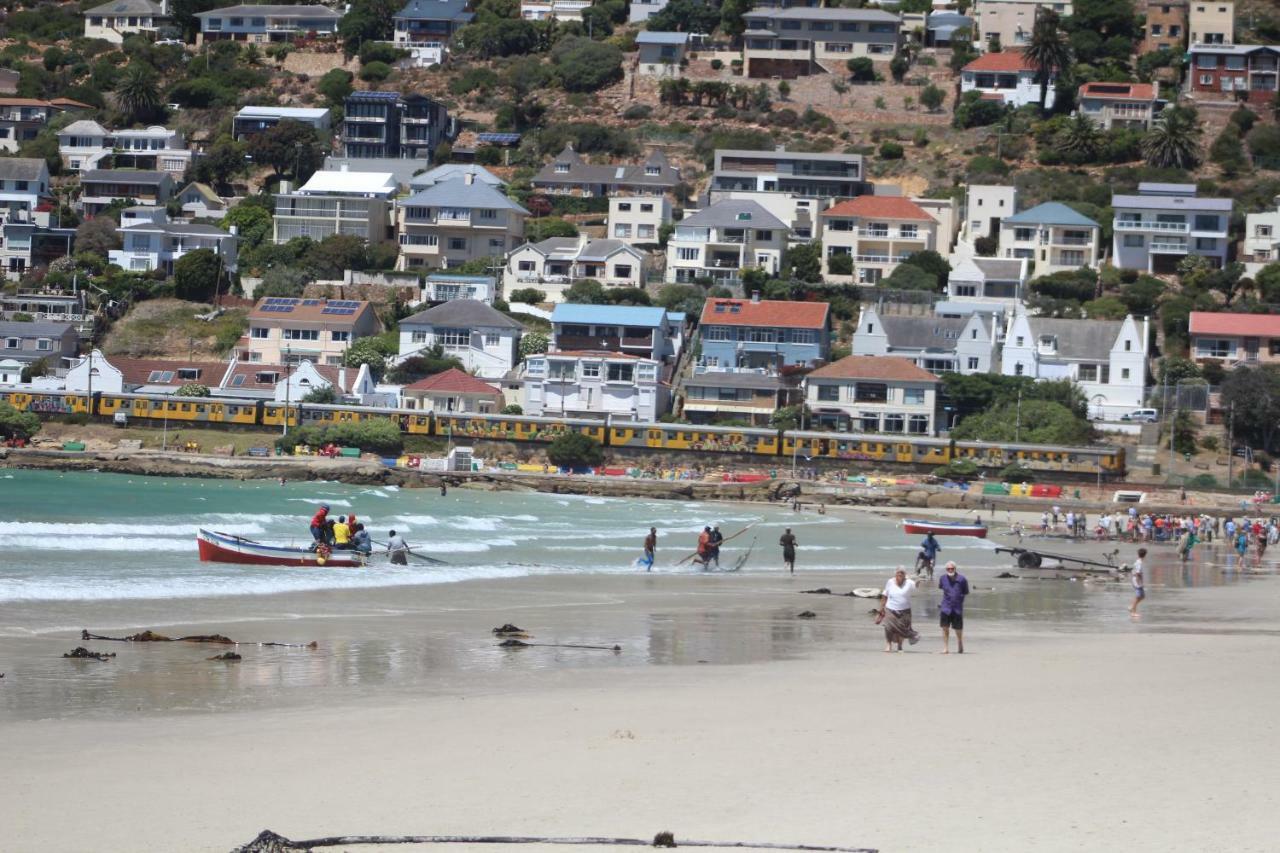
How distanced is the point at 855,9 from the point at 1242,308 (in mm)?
41166

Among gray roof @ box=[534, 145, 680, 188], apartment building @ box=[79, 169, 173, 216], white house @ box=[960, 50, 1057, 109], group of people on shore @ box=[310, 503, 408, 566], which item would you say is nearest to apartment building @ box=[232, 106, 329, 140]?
apartment building @ box=[79, 169, 173, 216]

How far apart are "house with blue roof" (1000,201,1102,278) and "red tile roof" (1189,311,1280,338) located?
381 inches

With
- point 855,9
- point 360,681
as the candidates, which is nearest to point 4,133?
point 855,9

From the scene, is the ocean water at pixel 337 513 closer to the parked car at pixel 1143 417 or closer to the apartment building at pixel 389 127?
the parked car at pixel 1143 417

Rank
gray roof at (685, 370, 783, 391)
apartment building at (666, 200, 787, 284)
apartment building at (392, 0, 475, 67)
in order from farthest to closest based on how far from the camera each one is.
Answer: apartment building at (392, 0, 475, 67) → apartment building at (666, 200, 787, 284) → gray roof at (685, 370, 783, 391)

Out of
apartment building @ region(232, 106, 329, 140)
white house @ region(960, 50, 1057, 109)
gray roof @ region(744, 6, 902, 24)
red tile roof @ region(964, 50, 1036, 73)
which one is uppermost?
gray roof @ region(744, 6, 902, 24)

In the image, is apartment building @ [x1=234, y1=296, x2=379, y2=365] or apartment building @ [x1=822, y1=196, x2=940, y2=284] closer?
apartment building @ [x1=234, y1=296, x2=379, y2=365]

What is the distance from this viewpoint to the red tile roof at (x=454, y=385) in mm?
72438

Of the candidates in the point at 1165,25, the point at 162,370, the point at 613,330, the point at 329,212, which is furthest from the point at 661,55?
the point at 162,370

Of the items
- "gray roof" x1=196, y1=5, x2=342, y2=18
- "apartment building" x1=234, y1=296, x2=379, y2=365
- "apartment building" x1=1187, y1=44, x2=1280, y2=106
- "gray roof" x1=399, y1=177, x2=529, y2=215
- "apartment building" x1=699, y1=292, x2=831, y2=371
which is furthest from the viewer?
"gray roof" x1=196, y1=5, x2=342, y2=18

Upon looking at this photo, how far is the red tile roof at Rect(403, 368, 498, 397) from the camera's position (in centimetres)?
7244

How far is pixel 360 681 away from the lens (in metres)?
15.5

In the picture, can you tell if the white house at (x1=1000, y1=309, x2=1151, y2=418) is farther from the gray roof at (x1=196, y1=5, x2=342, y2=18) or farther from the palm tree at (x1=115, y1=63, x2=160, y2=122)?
the gray roof at (x1=196, y1=5, x2=342, y2=18)

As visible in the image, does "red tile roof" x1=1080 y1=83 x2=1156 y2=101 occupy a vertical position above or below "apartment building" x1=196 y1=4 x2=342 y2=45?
below
